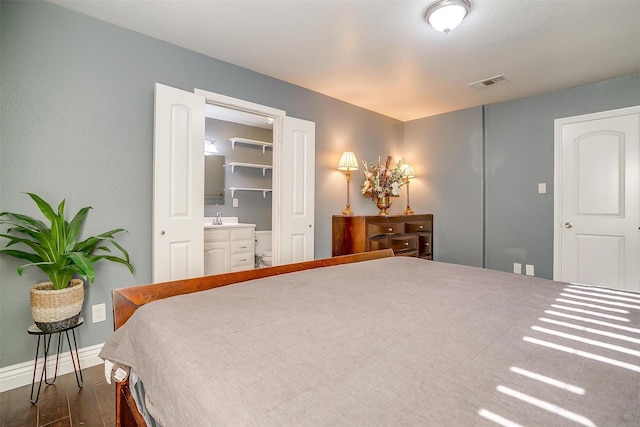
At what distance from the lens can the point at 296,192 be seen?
10.9ft

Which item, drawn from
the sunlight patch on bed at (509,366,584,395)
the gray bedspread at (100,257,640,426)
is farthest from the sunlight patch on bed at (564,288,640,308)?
the sunlight patch on bed at (509,366,584,395)

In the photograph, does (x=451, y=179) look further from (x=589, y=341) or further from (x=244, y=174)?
(x=589, y=341)

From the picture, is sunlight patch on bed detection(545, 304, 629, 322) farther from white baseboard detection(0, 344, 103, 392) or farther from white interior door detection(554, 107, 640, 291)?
white interior door detection(554, 107, 640, 291)

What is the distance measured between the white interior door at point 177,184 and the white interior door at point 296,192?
0.87 m

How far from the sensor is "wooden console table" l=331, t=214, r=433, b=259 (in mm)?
3475

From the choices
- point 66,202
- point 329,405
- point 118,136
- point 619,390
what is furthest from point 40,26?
point 619,390

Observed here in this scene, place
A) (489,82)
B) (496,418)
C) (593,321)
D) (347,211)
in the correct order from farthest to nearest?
(347,211)
(489,82)
(593,321)
(496,418)

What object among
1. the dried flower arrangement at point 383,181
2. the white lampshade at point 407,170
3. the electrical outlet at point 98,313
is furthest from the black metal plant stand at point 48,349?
the white lampshade at point 407,170

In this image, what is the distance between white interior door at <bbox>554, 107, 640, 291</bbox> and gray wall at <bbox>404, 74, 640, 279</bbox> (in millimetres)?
112

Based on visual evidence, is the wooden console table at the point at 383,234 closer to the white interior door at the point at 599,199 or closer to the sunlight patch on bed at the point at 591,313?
the white interior door at the point at 599,199

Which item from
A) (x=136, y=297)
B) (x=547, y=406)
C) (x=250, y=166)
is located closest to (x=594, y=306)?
(x=547, y=406)

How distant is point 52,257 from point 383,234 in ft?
9.80

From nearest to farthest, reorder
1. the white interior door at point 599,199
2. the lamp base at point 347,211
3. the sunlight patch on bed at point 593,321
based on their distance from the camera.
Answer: the sunlight patch on bed at point 593,321 → the white interior door at point 599,199 → the lamp base at point 347,211

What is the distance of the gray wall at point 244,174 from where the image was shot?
4441 mm
